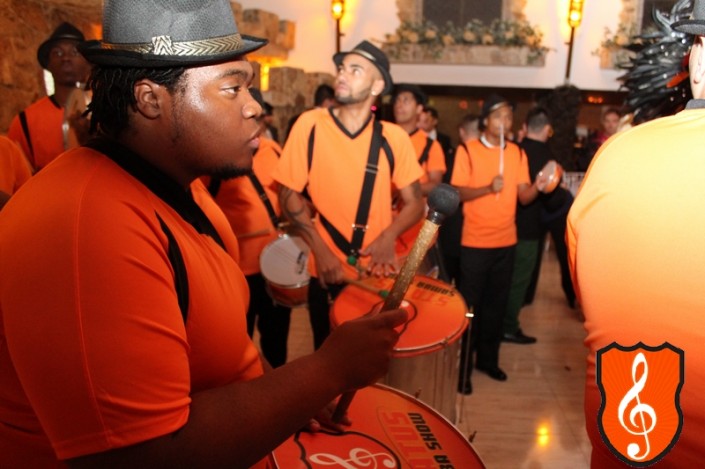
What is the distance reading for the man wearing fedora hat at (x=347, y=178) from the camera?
304 centimetres

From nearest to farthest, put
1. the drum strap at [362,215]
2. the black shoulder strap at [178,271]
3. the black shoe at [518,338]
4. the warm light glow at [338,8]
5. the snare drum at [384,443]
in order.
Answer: the black shoulder strap at [178,271]
the snare drum at [384,443]
the drum strap at [362,215]
the black shoe at [518,338]
the warm light glow at [338,8]

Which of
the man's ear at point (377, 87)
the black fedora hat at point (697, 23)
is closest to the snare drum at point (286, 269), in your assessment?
the man's ear at point (377, 87)

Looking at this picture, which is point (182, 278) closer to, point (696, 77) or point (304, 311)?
point (696, 77)

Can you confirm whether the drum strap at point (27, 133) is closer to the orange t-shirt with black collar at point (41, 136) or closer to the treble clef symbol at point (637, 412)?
the orange t-shirt with black collar at point (41, 136)

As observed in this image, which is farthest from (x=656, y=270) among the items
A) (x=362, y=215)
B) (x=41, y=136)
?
(x=41, y=136)

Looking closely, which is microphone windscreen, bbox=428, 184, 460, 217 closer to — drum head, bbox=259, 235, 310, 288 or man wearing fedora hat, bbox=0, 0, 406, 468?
man wearing fedora hat, bbox=0, 0, 406, 468

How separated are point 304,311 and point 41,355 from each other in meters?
5.07

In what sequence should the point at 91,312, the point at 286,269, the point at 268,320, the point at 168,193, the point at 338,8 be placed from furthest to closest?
the point at 338,8 → the point at 268,320 → the point at 286,269 → the point at 168,193 → the point at 91,312

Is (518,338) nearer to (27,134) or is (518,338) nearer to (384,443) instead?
(384,443)

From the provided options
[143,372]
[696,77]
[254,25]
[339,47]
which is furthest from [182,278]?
[339,47]

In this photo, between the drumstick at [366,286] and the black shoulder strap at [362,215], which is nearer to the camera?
the drumstick at [366,286]

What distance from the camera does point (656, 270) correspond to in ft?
3.50

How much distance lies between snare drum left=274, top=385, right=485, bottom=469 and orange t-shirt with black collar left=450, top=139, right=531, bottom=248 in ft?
8.69

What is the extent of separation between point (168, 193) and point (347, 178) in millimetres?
1986
